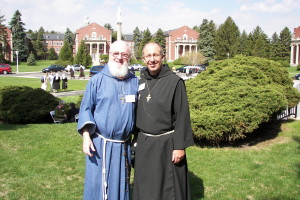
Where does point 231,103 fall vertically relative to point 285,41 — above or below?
below

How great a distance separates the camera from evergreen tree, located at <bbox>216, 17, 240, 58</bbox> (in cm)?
7039

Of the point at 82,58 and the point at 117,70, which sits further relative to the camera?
the point at 82,58

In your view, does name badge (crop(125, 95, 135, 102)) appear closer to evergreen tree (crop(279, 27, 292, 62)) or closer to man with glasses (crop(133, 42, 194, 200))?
man with glasses (crop(133, 42, 194, 200))

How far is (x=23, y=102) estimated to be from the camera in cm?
971

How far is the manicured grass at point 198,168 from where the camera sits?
4805mm

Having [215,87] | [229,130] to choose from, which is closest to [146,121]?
[229,130]

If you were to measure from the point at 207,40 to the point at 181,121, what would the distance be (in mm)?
68717

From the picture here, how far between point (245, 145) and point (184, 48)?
278 feet

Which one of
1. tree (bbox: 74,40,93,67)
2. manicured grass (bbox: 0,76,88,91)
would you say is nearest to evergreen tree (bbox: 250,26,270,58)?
tree (bbox: 74,40,93,67)

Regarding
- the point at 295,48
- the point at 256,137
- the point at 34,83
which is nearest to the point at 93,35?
the point at 295,48

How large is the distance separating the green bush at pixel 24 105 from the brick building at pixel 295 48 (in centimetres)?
7586

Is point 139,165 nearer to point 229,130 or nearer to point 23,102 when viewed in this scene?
point 229,130

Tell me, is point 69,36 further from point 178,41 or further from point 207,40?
point 207,40

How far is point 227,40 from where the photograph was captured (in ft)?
234
